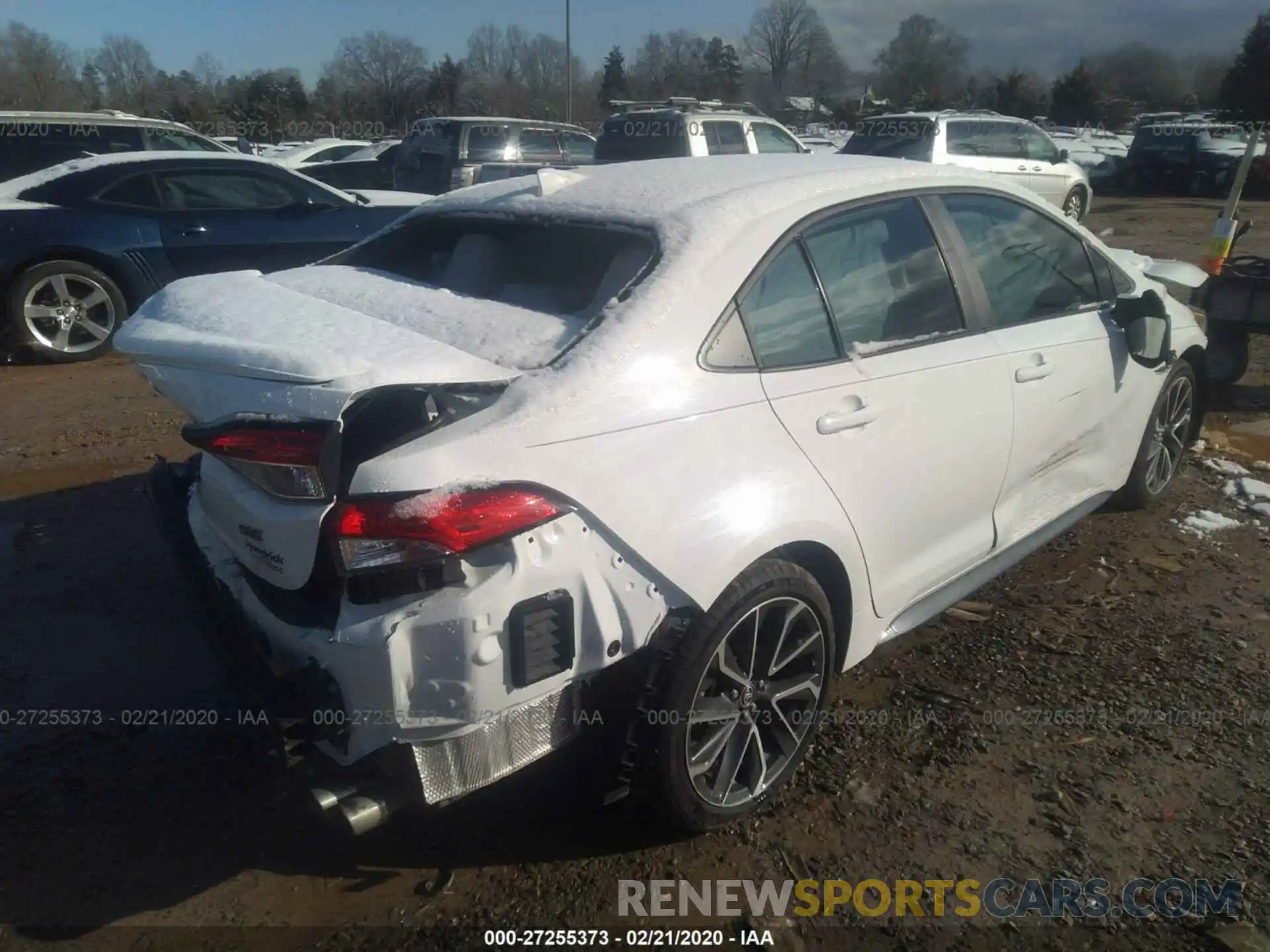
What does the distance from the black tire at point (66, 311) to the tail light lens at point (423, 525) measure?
6146 millimetres

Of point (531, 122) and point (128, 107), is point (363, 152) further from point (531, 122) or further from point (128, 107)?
point (128, 107)

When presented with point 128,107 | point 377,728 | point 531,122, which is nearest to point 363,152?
point 531,122

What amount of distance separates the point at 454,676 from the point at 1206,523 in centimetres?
399

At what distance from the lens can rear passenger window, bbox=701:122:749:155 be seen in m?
14.1

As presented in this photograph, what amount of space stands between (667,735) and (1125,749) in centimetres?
158

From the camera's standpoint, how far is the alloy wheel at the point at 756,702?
99.3 inches

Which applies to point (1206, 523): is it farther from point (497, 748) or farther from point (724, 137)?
point (724, 137)

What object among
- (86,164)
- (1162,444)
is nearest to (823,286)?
(1162,444)

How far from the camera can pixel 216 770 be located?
2.89 m

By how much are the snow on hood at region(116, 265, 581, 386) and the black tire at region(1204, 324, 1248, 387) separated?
5.60 metres

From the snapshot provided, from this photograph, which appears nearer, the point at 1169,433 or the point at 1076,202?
the point at 1169,433

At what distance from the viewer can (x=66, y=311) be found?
23.9 feet

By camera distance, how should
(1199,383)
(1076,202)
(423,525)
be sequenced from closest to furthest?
(423,525)
(1199,383)
(1076,202)

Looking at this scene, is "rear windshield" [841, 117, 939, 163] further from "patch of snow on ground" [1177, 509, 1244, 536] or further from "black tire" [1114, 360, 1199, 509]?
"patch of snow on ground" [1177, 509, 1244, 536]
